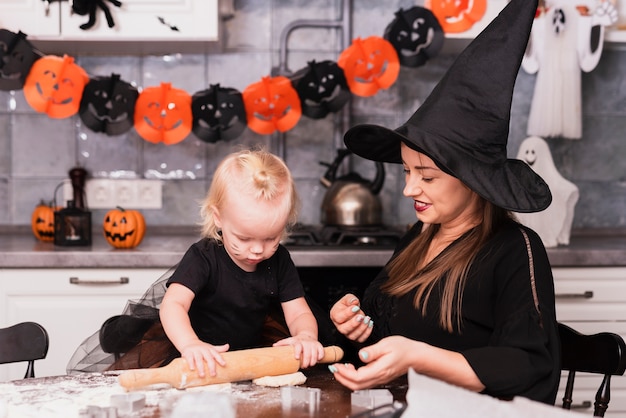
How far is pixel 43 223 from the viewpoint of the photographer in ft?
9.66

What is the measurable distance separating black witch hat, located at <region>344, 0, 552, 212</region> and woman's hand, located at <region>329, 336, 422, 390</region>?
0.37 metres

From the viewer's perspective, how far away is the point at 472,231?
5.45 ft

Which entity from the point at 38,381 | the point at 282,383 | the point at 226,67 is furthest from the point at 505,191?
the point at 226,67

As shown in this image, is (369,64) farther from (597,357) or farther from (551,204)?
(597,357)

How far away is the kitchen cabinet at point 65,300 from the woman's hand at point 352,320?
1.15 m

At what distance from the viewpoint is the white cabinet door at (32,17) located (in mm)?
2752

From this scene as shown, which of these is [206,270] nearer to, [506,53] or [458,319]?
[458,319]

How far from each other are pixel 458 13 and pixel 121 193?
1.51 metres

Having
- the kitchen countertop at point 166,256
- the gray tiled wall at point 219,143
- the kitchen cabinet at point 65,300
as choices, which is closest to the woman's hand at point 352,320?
the kitchen countertop at point 166,256

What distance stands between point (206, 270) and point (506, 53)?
759mm

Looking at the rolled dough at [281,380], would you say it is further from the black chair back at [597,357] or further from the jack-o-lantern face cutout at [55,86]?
the jack-o-lantern face cutout at [55,86]

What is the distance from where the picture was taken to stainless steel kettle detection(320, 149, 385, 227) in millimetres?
2861

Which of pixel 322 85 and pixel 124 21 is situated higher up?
pixel 124 21

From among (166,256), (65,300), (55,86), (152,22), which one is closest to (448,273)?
(166,256)
